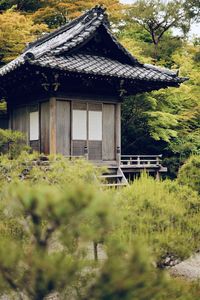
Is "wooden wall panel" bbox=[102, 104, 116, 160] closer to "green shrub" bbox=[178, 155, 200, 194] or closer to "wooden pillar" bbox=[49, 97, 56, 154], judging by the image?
"wooden pillar" bbox=[49, 97, 56, 154]

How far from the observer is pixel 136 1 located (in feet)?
78.8

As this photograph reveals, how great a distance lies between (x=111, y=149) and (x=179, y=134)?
6850mm

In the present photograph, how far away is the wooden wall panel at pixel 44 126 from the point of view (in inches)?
506

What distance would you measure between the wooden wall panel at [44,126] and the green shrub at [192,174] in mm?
5185

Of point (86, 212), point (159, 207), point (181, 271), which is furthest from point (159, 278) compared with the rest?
point (181, 271)

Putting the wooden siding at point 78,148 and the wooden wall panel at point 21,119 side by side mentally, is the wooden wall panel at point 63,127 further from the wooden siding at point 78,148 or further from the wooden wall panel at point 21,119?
the wooden wall panel at point 21,119

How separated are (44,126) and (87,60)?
235cm

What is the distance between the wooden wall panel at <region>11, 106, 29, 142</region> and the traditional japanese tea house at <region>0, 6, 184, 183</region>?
0.03 metres

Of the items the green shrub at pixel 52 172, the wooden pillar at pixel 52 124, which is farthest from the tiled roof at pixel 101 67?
the green shrub at pixel 52 172

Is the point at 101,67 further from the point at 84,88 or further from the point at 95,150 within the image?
the point at 95,150

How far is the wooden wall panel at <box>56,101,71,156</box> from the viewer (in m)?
12.5

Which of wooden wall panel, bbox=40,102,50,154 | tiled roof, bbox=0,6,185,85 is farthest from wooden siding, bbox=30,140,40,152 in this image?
tiled roof, bbox=0,6,185,85

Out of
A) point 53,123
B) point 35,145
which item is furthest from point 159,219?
point 35,145

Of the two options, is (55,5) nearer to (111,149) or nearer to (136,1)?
(136,1)
